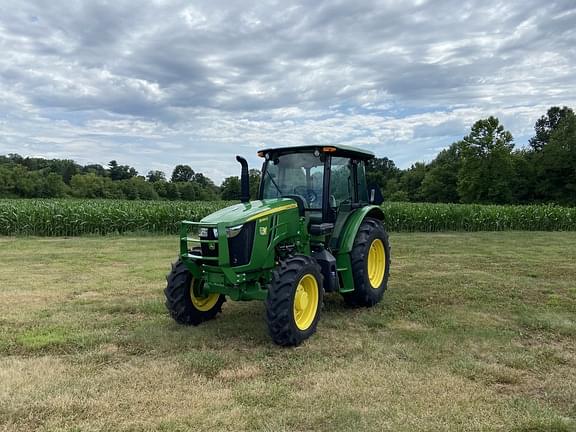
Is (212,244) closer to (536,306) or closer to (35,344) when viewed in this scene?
(35,344)

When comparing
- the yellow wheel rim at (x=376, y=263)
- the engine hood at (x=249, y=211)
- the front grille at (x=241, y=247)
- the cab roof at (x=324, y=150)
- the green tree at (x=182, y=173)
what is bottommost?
the yellow wheel rim at (x=376, y=263)

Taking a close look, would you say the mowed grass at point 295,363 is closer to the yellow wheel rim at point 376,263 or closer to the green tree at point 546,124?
the yellow wheel rim at point 376,263

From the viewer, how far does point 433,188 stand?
59.4 metres

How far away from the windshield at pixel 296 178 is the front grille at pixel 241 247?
1.18m

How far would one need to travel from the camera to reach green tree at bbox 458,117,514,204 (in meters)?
46.8

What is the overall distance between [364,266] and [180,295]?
2.31 m

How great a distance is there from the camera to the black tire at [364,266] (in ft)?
19.7

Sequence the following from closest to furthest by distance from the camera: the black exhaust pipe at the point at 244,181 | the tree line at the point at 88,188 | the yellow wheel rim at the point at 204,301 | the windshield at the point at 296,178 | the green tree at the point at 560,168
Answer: the yellow wheel rim at the point at 204,301, the black exhaust pipe at the point at 244,181, the windshield at the point at 296,178, the green tree at the point at 560,168, the tree line at the point at 88,188

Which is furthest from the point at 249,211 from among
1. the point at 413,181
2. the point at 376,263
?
the point at 413,181

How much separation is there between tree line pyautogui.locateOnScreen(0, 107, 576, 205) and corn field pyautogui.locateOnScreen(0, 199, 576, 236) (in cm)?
1308

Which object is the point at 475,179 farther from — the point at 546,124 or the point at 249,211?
the point at 249,211

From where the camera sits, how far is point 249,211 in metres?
5.15

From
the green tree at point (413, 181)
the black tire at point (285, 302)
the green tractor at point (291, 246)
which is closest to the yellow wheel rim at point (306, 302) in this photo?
the green tractor at point (291, 246)

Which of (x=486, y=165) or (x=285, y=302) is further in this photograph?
(x=486, y=165)
